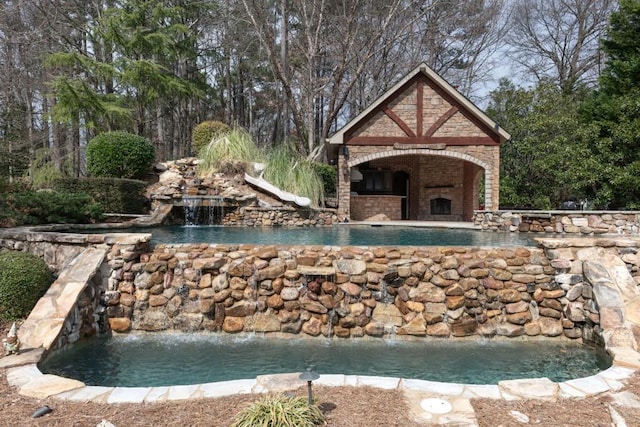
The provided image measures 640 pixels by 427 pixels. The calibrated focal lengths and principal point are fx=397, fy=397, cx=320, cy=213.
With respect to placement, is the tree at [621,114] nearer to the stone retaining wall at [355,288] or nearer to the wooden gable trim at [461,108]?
the wooden gable trim at [461,108]

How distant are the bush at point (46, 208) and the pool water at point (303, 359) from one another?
392 cm

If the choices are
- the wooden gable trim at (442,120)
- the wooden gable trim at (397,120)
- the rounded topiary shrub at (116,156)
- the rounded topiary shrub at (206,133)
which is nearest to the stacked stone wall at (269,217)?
the rounded topiary shrub at (116,156)

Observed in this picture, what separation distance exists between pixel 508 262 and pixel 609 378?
2.23 meters

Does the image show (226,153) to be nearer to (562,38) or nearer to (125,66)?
(125,66)

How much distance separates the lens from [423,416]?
2697 millimetres

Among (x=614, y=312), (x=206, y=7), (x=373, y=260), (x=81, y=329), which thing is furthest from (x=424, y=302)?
(x=206, y=7)

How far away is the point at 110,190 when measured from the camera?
10844mm

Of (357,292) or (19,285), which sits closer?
(19,285)

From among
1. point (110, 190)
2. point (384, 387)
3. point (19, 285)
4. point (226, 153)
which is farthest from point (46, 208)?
point (384, 387)

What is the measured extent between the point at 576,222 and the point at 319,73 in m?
18.6

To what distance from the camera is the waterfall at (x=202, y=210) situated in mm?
11211

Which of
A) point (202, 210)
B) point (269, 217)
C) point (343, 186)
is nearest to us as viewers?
point (202, 210)

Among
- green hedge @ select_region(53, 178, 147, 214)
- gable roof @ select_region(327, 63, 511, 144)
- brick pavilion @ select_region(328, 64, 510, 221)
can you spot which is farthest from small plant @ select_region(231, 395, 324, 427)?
gable roof @ select_region(327, 63, 511, 144)

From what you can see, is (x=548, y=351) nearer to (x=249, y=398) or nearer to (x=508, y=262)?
(x=508, y=262)
